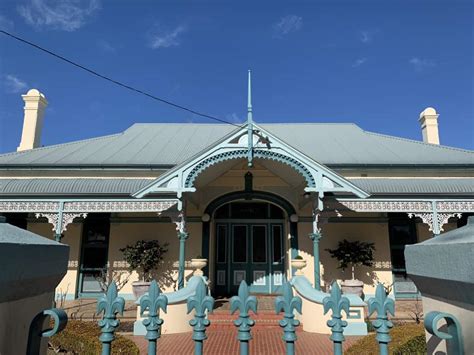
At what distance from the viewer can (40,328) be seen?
195cm

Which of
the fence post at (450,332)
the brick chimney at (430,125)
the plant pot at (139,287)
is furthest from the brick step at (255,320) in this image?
the brick chimney at (430,125)

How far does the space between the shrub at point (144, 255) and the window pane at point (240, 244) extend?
2.49m

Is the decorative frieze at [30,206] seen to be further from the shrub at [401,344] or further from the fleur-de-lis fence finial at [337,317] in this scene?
the fleur-de-lis fence finial at [337,317]

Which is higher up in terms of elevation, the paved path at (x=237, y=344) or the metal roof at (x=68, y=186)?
the metal roof at (x=68, y=186)

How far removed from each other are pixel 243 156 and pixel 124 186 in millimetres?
4422

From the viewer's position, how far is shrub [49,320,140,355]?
4574 mm

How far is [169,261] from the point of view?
12328 millimetres

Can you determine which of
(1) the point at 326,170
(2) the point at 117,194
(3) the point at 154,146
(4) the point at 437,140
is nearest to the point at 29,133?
(3) the point at 154,146

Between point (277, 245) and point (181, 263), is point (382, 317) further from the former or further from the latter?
point (277, 245)

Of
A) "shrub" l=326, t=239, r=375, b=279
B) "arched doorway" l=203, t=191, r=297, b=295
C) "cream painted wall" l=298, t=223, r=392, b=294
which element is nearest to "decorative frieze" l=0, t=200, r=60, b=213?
"arched doorway" l=203, t=191, r=297, b=295

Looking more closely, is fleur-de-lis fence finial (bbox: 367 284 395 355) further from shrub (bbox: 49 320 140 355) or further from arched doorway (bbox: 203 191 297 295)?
arched doorway (bbox: 203 191 297 295)

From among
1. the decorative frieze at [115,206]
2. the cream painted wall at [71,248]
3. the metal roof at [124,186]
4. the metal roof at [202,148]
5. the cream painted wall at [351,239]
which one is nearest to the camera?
the decorative frieze at [115,206]

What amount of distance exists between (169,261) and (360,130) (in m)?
11.4

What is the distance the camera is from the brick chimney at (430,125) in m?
16.9
